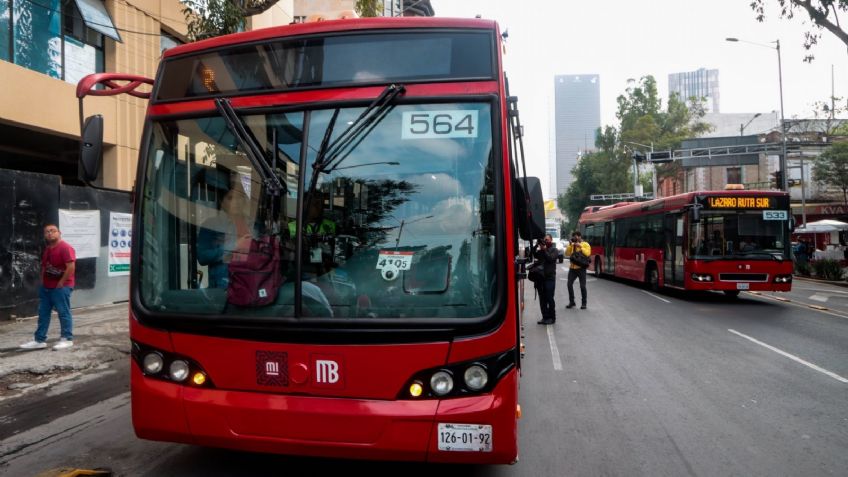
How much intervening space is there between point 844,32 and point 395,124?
15.6 m

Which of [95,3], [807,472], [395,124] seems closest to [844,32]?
[807,472]

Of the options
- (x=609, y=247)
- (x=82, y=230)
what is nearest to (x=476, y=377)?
(x=82, y=230)

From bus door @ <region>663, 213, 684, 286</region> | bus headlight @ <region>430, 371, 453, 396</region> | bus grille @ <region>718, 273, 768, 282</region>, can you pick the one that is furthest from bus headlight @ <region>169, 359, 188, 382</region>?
bus door @ <region>663, 213, 684, 286</region>

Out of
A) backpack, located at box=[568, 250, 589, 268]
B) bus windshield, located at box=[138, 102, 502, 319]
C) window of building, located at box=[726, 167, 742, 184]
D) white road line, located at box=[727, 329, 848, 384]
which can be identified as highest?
window of building, located at box=[726, 167, 742, 184]

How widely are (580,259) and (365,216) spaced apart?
10.5 m

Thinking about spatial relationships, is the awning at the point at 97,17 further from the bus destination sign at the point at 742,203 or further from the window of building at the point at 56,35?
the bus destination sign at the point at 742,203

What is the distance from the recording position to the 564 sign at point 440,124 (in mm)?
3480

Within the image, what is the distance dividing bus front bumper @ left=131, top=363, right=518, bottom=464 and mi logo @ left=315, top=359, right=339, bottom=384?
0.33ft

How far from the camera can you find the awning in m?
12.8

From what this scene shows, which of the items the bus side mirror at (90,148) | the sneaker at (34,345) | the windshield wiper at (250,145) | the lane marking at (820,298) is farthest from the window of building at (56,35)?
the lane marking at (820,298)

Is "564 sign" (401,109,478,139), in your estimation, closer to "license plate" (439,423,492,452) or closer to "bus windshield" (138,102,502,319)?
"bus windshield" (138,102,502,319)

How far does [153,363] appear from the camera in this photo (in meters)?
3.59

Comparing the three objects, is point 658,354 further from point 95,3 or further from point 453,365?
point 95,3

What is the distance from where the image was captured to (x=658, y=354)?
334 inches
